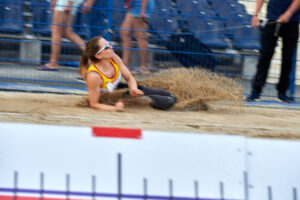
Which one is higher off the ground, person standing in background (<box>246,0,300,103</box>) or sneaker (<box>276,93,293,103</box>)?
person standing in background (<box>246,0,300,103</box>)

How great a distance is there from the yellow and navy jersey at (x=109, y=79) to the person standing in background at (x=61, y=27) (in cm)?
154

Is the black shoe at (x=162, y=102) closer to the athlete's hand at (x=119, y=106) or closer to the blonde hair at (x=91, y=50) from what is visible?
the athlete's hand at (x=119, y=106)

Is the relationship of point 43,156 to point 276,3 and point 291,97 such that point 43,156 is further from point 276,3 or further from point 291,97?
point 291,97

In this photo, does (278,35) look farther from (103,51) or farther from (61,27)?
(61,27)

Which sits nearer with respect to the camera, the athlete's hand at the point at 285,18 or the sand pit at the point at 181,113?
the sand pit at the point at 181,113

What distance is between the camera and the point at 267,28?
5.95 meters

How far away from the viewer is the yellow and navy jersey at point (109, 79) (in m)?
4.87

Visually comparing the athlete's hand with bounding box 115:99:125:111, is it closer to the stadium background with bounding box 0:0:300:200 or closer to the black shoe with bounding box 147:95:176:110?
the stadium background with bounding box 0:0:300:200

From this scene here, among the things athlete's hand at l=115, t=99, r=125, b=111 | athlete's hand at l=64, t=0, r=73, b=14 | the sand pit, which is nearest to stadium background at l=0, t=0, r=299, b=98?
athlete's hand at l=64, t=0, r=73, b=14

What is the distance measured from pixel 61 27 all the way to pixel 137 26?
111cm

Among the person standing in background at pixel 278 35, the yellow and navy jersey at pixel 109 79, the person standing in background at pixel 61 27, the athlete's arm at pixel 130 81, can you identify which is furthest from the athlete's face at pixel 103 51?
the person standing in background at pixel 278 35

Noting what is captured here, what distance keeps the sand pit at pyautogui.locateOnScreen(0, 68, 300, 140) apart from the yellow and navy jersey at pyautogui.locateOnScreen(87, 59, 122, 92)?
16 cm

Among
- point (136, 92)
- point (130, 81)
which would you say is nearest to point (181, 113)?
point (136, 92)

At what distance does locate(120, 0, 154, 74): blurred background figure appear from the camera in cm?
648
